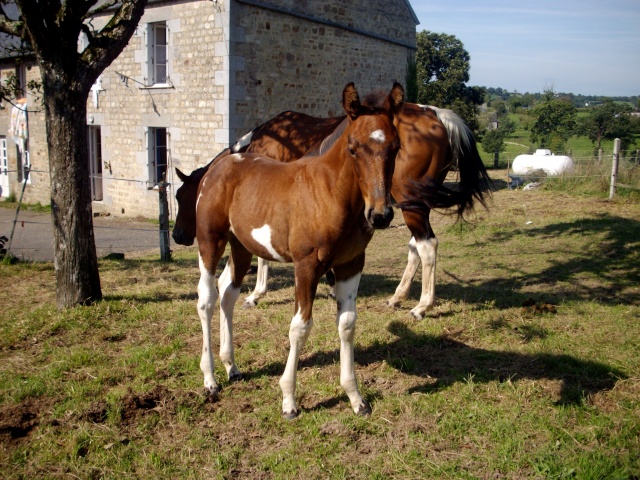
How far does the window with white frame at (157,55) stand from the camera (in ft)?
50.6

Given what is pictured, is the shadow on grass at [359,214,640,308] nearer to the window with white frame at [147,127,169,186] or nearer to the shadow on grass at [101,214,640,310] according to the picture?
the shadow on grass at [101,214,640,310]

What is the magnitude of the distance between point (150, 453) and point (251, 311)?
286 cm

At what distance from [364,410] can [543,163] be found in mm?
19249

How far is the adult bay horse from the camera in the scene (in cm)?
570

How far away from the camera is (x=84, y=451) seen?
138 inches

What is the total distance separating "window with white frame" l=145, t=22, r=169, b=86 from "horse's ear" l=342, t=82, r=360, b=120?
12.8 m

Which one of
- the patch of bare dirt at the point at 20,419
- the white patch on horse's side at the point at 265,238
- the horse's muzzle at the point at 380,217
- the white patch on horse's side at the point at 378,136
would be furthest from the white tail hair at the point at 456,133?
the patch of bare dirt at the point at 20,419

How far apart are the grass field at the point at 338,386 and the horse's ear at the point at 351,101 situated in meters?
2.07

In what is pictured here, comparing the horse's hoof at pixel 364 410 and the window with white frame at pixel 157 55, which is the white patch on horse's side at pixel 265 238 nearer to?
the horse's hoof at pixel 364 410

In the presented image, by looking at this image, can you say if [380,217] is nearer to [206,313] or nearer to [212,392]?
[206,313]

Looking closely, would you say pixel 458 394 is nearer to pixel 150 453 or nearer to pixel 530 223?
pixel 150 453

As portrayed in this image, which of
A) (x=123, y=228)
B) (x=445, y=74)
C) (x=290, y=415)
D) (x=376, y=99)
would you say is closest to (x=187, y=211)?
(x=290, y=415)

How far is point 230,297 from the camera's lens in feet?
14.9

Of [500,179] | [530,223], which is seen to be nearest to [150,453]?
[530,223]
